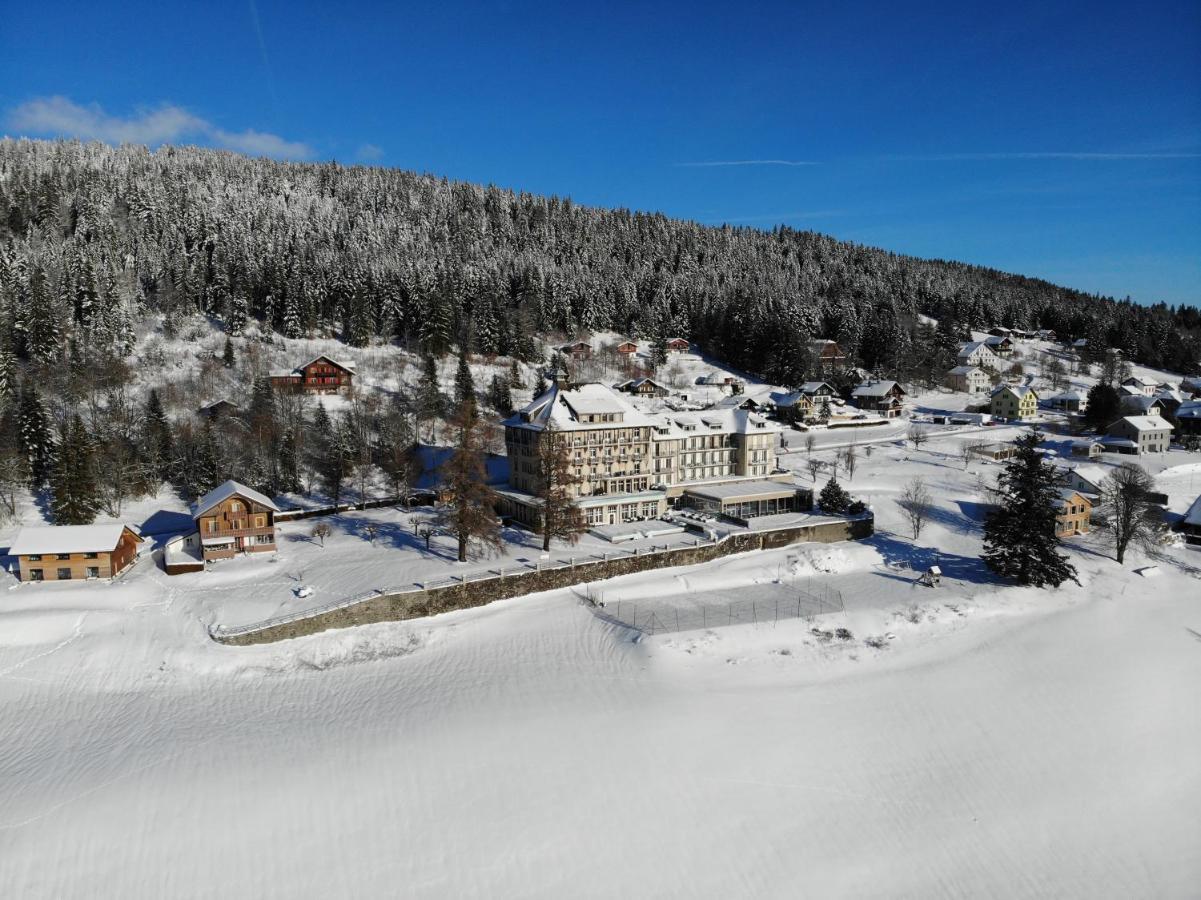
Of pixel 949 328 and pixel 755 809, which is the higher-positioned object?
pixel 949 328

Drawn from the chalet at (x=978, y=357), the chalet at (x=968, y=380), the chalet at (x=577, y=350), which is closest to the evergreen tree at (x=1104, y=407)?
the chalet at (x=968, y=380)

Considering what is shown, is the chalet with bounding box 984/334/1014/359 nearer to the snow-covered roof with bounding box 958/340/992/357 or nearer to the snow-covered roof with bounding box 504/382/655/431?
the snow-covered roof with bounding box 958/340/992/357

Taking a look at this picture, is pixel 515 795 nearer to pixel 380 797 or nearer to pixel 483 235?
pixel 380 797

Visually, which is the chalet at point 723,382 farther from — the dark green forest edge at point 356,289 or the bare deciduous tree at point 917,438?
the bare deciduous tree at point 917,438

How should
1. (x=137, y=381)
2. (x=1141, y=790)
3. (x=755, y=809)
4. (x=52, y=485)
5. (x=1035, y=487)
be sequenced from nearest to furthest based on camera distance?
(x=755, y=809)
(x=1141, y=790)
(x=1035, y=487)
(x=52, y=485)
(x=137, y=381)

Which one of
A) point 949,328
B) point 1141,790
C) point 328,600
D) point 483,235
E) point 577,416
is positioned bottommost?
point 1141,790

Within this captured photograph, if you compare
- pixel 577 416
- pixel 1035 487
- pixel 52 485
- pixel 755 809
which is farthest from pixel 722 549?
pixel 52 485

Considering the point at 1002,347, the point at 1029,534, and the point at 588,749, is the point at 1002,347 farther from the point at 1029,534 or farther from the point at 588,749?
the point at 588,749
